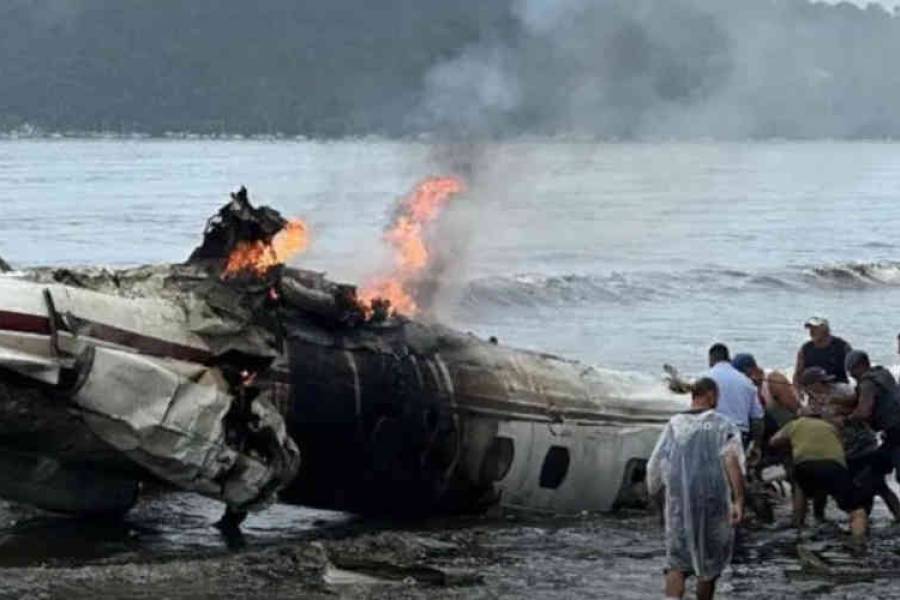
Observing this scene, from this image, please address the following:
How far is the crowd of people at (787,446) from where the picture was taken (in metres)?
10.9

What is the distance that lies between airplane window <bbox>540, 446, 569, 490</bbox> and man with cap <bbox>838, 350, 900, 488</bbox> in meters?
2.85

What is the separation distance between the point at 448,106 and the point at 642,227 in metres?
52.8

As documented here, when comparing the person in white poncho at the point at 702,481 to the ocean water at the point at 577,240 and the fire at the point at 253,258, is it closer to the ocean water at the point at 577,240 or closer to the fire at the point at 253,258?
the fire at the point at 253,258

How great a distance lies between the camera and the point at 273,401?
14.6m

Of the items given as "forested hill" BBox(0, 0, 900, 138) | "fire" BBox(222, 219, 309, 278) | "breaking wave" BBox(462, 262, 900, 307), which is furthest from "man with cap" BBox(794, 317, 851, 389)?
"breaking wave" BBox(462, 262, 900, 307)

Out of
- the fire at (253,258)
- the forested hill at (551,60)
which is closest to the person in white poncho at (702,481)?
the fire at (253,258)

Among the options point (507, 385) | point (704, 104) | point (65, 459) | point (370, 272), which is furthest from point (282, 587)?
point (704, 104)

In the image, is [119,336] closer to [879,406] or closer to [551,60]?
[879,406]

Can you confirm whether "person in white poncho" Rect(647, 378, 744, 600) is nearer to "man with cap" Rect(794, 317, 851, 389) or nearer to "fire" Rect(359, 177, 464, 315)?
"fire" Rect(359, 177, 464, 315)

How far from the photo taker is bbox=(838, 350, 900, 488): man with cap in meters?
15.3

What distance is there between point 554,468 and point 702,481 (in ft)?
18.7

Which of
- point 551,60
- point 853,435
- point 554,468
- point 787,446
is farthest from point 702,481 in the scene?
point 551,60

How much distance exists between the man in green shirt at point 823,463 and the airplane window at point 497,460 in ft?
8.80

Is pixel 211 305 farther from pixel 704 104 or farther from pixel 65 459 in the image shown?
pixel 704 104
